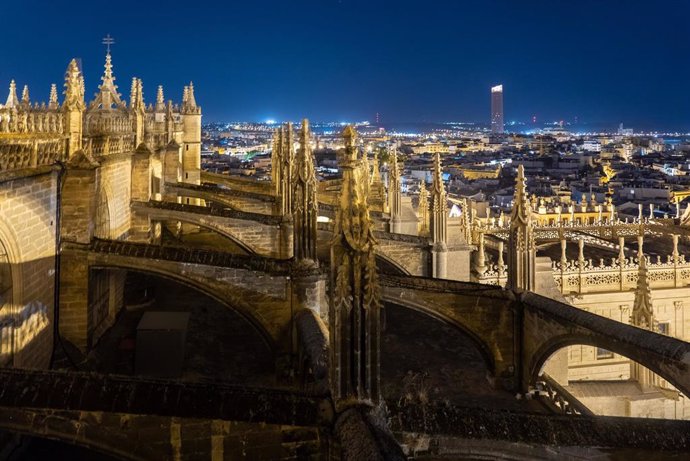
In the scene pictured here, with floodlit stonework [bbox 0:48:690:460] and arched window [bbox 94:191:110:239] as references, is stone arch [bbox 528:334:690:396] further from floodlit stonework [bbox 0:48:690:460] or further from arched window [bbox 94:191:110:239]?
arched window [bbox 94:191:110:239]

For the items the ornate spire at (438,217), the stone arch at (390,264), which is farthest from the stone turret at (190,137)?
the ornate spire at (438,217)

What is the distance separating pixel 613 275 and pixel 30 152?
18.7 metres

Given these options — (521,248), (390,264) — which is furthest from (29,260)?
(390,264)

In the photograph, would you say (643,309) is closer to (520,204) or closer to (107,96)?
(520,204)

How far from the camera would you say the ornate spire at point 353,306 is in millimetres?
7488

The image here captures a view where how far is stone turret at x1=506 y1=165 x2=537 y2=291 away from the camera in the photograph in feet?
46.6

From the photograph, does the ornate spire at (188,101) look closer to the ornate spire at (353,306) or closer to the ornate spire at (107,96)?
the ornate spire at (107,96)

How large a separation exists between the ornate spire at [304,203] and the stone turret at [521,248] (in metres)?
4.40

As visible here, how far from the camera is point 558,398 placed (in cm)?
1291

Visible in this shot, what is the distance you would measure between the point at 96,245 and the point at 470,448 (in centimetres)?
919

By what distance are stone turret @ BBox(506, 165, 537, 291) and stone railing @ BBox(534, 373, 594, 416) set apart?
2023mm

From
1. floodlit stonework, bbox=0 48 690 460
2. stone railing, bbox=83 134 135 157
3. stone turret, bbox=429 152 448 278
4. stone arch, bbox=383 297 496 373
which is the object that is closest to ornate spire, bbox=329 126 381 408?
floodlit stonework, bbox=0 48 690 460

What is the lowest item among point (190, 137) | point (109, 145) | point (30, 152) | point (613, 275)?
point (613, 275)

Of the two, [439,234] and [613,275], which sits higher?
[439,234]
